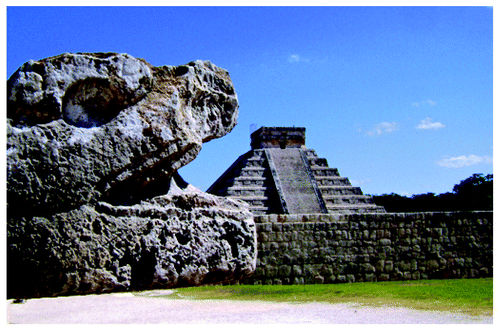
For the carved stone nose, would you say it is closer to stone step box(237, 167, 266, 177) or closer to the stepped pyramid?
the stepped pyramid

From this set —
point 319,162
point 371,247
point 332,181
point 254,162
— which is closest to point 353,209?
point 332,181

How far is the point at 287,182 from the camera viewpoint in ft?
73.8

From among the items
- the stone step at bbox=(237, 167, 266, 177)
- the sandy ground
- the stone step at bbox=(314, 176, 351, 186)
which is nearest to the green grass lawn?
the sandy ground

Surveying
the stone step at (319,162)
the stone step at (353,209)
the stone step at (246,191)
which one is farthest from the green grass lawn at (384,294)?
the stone step at (319,162)

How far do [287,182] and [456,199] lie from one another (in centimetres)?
1251

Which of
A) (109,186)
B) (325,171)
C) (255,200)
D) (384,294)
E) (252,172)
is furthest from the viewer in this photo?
(325,171)

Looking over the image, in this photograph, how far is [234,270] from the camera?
2.29 meters

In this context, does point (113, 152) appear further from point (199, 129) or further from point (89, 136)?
point (199, 129)

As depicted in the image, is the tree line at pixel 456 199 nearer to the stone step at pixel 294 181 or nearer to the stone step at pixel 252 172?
the stone step at pixel 294 181

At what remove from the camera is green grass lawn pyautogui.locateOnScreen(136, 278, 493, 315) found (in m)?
7.53

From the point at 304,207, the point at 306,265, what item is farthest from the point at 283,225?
the point at 304,207

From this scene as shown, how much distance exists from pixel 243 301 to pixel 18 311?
3.31 metres

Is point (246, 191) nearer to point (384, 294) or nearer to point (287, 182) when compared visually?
point (287, 182)

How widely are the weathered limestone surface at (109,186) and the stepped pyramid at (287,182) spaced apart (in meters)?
16.5
